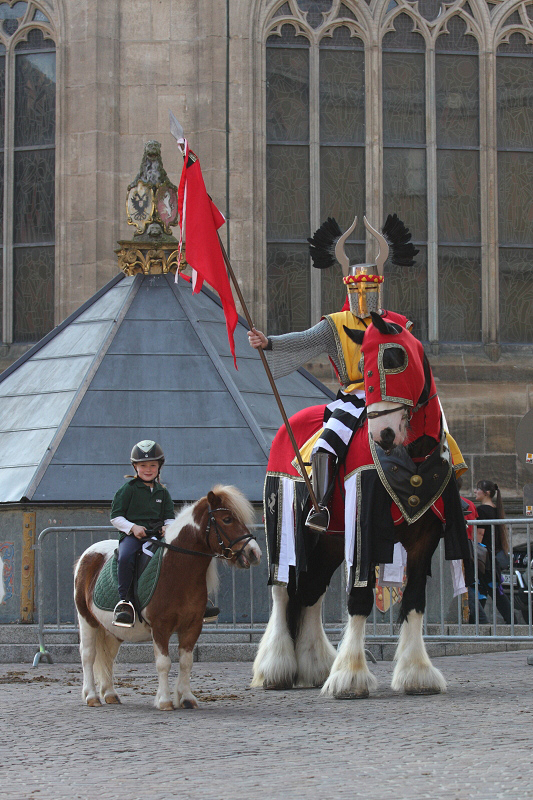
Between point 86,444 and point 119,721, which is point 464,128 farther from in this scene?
point 119,721

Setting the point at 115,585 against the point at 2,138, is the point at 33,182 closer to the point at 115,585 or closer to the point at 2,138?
the point at 2,138

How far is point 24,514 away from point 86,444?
2.97 feet

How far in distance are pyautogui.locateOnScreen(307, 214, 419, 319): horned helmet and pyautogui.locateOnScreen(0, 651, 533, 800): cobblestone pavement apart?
7.39 feet

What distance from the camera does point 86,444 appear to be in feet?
39.9

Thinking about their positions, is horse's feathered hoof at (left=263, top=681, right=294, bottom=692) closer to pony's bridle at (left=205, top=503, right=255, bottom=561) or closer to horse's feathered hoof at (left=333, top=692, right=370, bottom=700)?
horse's feathered hoof at (left=333, top=692, right=370, bottom=700)

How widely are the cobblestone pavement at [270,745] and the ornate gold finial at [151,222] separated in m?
5.93

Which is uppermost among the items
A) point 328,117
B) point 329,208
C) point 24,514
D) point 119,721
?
point 328,117

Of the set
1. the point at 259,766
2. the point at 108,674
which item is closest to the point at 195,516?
the point at 108,674

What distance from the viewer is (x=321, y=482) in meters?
7.82

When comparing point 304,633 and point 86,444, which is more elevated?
point 86,444

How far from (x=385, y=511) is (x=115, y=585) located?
4.96ft

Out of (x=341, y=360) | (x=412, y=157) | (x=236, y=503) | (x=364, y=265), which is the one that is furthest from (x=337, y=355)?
(x=412, y=157)

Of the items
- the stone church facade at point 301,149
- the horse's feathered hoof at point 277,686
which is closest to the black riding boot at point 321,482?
the horse's feathered hoof at point 277,686

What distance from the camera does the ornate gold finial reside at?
44.8ft
